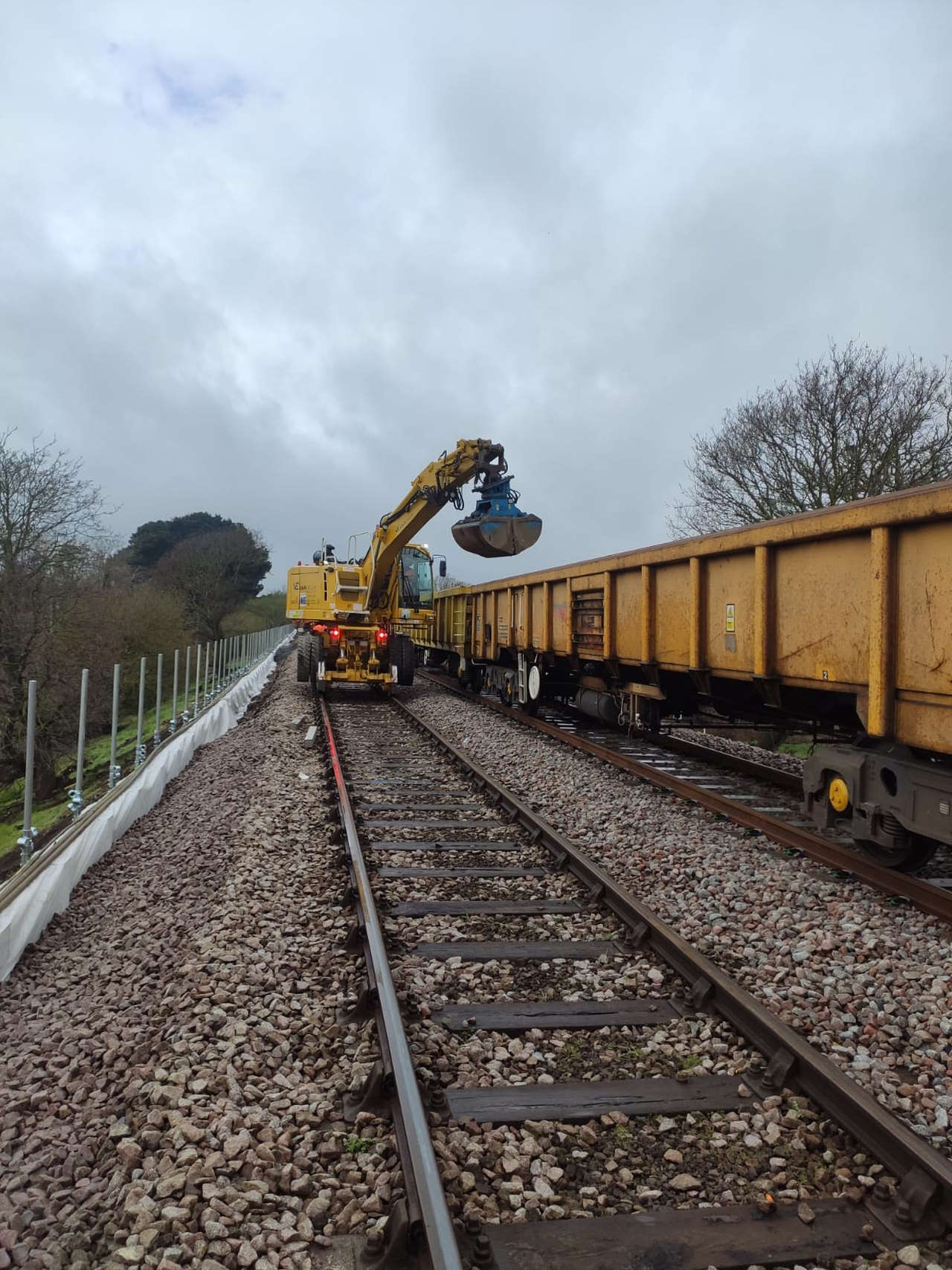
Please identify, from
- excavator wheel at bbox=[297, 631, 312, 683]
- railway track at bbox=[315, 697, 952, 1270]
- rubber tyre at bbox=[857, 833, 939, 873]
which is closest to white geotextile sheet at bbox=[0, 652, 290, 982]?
railway track at bbox=[315, 697, 952, 1270]

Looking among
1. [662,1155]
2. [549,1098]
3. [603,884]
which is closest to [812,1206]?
[662,1155]

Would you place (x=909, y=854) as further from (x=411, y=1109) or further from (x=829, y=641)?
(x=411, y=1109)

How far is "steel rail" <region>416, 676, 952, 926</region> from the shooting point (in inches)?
192

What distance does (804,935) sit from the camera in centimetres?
445

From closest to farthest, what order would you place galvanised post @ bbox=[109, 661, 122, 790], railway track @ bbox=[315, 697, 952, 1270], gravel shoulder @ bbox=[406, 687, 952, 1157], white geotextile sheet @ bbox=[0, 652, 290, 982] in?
railway track @ bbox=[315, 697, 952, 1270], gravel shoulder @ bbox=[406, 687, 952, 1157], white geotextile sheet @ bbox=[0, 652, 290, 982], galvanised post @ bbox=[109, 661, 122, 790]

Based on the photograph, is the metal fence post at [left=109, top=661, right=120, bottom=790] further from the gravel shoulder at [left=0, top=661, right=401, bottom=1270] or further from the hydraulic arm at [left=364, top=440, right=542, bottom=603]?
the hydraulic arm at [left=364, top=440, right=542, bottom=603]

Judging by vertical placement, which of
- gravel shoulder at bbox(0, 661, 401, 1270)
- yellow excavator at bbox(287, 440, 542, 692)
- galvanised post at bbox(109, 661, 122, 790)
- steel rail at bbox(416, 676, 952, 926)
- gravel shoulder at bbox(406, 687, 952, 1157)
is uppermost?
yellow excavator at bbox(287, 440, 542, 692)

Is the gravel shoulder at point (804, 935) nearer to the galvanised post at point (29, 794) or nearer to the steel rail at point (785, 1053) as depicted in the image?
the steel rail at point (785, 1053)

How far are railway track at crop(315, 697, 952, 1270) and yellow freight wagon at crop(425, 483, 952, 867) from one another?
68.0 inches

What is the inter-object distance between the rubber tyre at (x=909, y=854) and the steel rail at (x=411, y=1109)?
3215mm

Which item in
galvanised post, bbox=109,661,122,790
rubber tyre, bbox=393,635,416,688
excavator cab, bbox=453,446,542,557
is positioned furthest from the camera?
rubber tyre, bbox=393,635,416,688

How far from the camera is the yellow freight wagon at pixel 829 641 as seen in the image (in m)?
4.65

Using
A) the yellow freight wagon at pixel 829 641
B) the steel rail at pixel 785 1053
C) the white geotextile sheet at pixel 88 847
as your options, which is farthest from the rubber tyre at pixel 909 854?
the white geotextile sheet at pixel 88 847

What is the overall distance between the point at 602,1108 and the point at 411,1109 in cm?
72
